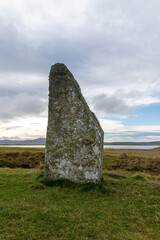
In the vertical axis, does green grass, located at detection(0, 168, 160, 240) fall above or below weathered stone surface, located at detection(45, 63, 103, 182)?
below

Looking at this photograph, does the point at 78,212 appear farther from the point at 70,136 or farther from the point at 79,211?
the point at 70,136

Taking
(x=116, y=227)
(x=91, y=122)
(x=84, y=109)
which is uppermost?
(x=84, y=109)

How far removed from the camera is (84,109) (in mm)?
10047

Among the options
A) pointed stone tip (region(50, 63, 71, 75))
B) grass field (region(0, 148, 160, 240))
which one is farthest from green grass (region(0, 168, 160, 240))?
pointed stone tip (region(50, 63, 71, 75))

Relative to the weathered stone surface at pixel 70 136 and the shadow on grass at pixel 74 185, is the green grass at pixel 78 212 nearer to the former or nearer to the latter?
the shadow on grass at pixel 74 185

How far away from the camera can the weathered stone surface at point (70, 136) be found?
375 inches

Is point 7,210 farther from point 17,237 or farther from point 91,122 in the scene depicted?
point 91,122

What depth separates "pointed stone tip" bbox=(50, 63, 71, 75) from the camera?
10.7 meters

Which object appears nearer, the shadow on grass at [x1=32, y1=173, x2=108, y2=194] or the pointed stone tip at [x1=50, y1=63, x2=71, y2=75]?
the shadow on grass at [x1=32, y1=173, x2=108, y2=194]

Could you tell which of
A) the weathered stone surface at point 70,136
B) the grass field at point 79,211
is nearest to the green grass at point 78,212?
the grass field at point 79,211

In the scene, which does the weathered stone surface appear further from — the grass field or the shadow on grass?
the grass field

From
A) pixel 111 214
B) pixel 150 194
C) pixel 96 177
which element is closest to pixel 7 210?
pixel 111 214

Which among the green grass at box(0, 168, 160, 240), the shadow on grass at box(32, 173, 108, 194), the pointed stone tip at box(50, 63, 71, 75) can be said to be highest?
the pointed stone tip at box(50, 63, 71, 75)

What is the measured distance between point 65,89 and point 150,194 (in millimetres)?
6620
